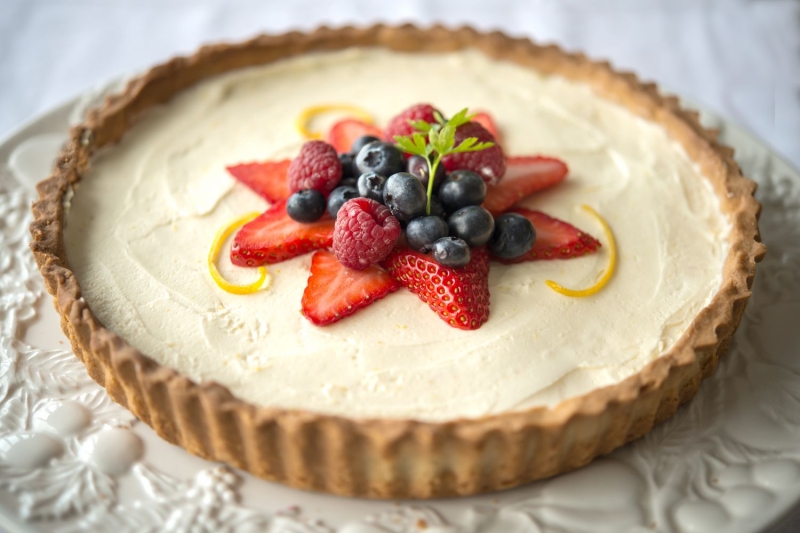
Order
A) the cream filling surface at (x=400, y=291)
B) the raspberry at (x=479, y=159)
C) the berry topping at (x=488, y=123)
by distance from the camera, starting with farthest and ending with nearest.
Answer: the berry topping at (x=488, y=123)
the raspberry at (x=479, y=159)
the cream filling surface at (x=400, y=291)

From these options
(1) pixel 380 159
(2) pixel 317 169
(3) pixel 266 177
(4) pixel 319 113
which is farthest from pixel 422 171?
(4) pixel 319 113

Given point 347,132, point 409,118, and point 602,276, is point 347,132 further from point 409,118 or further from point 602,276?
point 602,276

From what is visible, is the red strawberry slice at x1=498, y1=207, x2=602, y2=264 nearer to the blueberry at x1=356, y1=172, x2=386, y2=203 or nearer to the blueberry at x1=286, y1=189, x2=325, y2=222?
the blueberry at x1=356, y1=172, x2=386, y2=203

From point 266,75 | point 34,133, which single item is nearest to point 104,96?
point 34,133

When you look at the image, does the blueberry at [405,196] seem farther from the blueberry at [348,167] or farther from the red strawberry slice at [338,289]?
the blueberry at [348,167]

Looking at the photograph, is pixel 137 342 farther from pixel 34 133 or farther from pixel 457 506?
pixel 34 133

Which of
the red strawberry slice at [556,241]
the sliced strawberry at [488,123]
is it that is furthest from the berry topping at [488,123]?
the red strawberry slice at [556,241]
